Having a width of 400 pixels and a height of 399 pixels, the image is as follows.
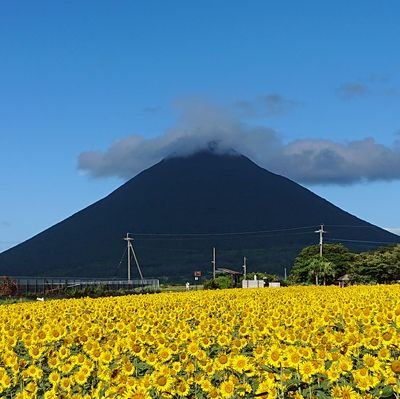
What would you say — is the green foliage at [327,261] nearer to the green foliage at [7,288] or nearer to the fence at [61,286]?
the fence at [61,286]

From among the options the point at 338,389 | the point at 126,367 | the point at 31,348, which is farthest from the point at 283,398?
the point at 31,348

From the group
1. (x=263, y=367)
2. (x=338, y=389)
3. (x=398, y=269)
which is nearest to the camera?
(x=338, y=389)

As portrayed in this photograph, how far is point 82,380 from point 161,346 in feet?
3.72

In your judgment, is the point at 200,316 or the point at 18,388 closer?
the point at 18,388

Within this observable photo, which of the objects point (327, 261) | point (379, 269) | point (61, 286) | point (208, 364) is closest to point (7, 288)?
point (61, 286)

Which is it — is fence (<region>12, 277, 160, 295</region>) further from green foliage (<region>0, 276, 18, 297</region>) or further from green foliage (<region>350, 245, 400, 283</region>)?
green foliage (<region>350, 245, 400, 283</region>)

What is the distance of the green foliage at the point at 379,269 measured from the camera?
7194 centimetres

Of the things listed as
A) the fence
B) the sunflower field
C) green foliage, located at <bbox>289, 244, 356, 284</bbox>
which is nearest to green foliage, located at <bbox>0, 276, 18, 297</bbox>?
the fence

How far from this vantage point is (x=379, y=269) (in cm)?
7219

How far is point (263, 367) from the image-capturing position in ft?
Result: 18.5

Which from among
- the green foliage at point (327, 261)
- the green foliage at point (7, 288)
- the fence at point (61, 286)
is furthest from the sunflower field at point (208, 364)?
the green foliage at point (327, 261)

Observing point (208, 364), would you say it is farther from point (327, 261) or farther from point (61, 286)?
point (327, 261)

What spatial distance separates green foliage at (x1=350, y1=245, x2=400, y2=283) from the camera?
71.9m

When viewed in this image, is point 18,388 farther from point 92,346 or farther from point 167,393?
point 167,393
